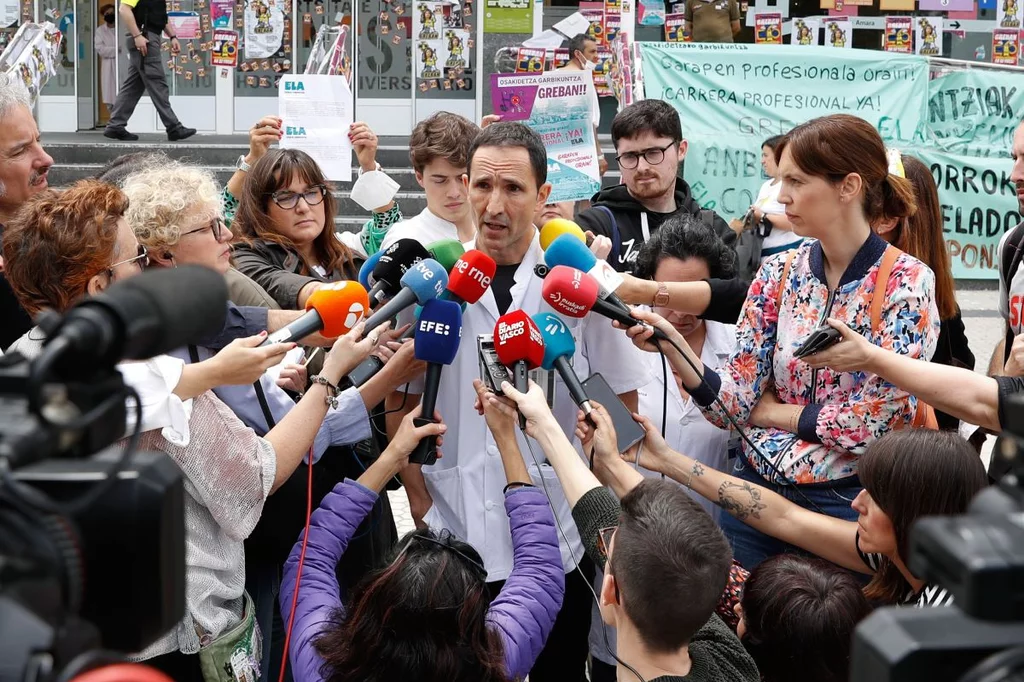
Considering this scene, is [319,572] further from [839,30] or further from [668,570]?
[839,30]

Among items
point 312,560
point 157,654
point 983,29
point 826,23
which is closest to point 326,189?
point 312,560

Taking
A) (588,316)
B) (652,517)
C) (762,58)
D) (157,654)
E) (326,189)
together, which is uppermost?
(762,58)

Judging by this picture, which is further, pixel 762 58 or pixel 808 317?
pixel 762 58

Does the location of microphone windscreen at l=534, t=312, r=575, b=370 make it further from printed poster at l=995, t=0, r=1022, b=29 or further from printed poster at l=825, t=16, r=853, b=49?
printed poster at l=995, t=0, r=1022, b=29

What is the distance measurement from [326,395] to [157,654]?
71 cm

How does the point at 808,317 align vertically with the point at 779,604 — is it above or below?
above

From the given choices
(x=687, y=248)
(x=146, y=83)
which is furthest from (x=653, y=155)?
(x=146, y=83)

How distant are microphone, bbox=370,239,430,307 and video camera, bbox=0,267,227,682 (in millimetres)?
1771

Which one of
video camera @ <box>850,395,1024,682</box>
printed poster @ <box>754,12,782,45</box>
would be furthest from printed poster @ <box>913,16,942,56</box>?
video camera @ <box>850,395,1024,682</box>

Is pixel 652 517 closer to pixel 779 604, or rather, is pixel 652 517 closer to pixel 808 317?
pixel 779 604

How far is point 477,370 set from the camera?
10.5ft

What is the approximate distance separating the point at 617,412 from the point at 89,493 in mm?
1973

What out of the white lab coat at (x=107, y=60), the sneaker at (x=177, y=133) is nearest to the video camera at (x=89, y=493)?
the sneaker at (x=177, y=133)

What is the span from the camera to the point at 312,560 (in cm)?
276
